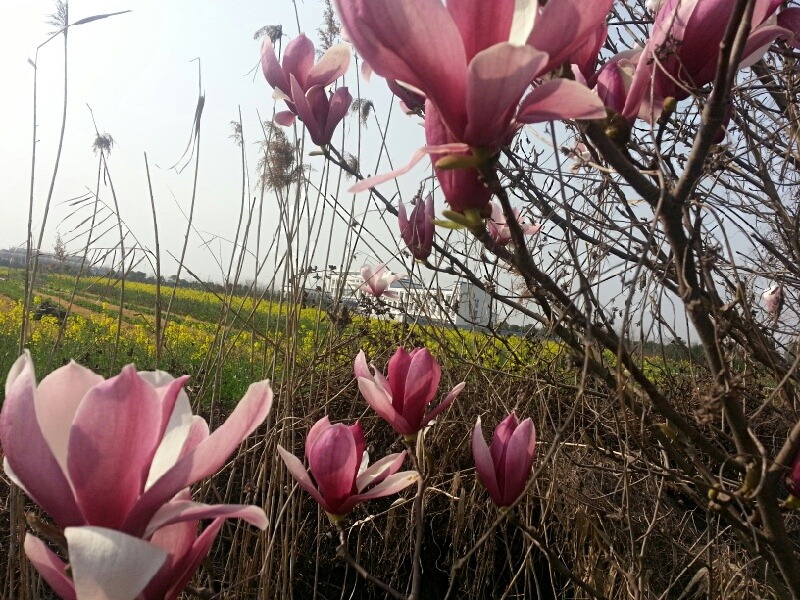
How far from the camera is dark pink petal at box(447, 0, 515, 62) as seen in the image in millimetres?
363

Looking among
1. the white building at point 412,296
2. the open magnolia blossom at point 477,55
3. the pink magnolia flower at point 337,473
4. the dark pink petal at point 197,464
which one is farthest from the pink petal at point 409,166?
the white building at point 412,296

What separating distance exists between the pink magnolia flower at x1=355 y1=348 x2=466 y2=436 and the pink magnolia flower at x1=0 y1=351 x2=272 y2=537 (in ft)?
1.30

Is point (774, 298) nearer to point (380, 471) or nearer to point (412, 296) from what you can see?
point (412, 296)

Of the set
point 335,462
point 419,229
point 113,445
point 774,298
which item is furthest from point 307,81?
point 774,298

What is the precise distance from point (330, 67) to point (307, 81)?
0.16 ft

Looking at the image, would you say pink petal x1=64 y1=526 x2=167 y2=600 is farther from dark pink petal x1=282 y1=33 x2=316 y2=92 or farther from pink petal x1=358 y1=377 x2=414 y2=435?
dark pink petal x1=282 y1=33 x2=316 y2=92

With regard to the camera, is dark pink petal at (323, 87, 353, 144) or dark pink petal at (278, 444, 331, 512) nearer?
dark pink petal at (278, 444, 331, 512)

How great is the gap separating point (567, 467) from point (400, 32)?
4.70ft

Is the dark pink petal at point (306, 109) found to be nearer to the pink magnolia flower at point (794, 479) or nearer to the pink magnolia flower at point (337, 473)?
the pink magnolia flower at point (337, 473)

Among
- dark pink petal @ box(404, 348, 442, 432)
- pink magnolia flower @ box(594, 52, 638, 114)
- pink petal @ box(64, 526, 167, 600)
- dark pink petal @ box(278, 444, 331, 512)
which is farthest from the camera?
dark pink petal @ box(404, 348, 442, 432)

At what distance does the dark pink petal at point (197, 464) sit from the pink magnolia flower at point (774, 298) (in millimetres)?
1273

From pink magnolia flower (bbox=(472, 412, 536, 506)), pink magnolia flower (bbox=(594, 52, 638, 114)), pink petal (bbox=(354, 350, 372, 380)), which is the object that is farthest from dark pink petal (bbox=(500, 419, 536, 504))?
pink magnolia flower (bbox=(594, 52, 638, 114))

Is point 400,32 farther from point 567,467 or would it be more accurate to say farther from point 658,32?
point 567,467

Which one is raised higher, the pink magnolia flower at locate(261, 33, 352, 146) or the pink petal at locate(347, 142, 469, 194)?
the pink magnolia flower at locate(261, 33, 352, 146)
